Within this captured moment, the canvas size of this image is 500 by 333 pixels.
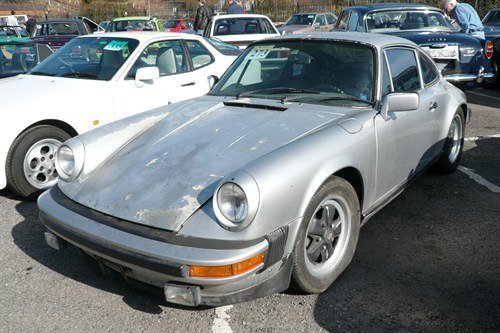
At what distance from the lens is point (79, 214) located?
271 centimetres

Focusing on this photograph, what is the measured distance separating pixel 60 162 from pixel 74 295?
86 centimetres

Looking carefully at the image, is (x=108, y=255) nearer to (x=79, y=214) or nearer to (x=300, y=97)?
(x=79, y=214)

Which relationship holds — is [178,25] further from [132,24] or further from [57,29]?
[57,29]

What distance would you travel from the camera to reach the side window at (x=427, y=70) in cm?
431

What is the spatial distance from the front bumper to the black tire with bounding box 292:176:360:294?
16cm

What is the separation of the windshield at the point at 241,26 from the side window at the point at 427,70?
791 centimetres

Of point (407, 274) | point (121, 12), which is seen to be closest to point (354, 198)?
point (407, 274)

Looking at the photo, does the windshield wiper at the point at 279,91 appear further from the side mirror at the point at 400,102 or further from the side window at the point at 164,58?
the side window at the point at 164,58

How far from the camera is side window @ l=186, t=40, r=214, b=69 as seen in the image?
616cm

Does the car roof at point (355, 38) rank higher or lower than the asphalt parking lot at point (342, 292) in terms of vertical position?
higher

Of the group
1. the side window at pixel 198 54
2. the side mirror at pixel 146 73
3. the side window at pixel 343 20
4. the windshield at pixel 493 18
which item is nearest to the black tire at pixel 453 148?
the side mirror at pixel 146 73

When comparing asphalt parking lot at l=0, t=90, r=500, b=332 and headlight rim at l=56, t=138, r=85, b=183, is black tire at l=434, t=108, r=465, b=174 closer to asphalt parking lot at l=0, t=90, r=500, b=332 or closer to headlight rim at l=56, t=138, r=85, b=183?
asphalt parking lot at l=0, t=90, r=500, b=332

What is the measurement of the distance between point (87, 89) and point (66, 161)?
1.96m

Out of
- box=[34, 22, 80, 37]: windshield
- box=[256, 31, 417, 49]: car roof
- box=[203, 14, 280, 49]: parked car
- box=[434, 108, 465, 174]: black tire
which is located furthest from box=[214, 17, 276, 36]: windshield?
box=[256, 31, 417, 49]: car roof
